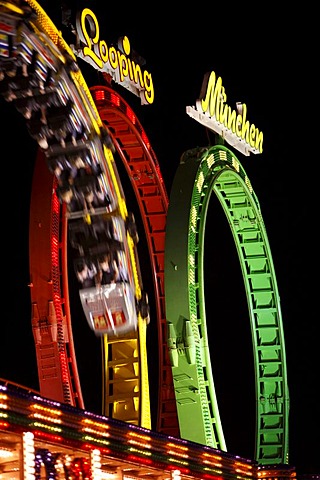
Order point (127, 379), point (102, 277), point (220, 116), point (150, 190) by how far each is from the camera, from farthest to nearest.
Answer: point (220, 116), point (150, 190), point (127, 379), point (102, 277)

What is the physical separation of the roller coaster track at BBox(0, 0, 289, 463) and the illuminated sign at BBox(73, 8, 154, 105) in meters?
0.67

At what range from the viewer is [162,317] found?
2695cm

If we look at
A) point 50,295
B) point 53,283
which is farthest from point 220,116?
point 50,295

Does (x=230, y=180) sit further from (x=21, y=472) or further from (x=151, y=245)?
(x=21, y=472)

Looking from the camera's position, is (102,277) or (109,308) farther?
(102,277)

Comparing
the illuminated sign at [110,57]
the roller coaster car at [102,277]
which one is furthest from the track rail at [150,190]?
the roller coaster car at [102,277]

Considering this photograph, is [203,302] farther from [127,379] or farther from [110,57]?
[110,57]

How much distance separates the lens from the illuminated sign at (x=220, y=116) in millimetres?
27344

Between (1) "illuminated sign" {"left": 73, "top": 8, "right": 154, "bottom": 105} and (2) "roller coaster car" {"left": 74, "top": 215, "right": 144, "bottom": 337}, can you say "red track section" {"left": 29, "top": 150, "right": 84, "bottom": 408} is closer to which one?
(1) "illuminated sign" {"left": 73, "top": 8, "right": 154, "bottom": 105}

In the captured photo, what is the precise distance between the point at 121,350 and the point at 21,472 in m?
10.2

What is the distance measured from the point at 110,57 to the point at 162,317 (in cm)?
663

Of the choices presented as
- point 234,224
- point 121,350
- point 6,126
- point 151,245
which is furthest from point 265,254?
point 6,126

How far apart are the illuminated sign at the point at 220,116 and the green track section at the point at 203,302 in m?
1.08

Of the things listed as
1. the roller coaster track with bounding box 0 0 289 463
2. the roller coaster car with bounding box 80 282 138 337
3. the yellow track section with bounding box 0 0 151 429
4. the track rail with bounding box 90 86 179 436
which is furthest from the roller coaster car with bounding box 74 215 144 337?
the track rail with bounding box 90 86 179 436
